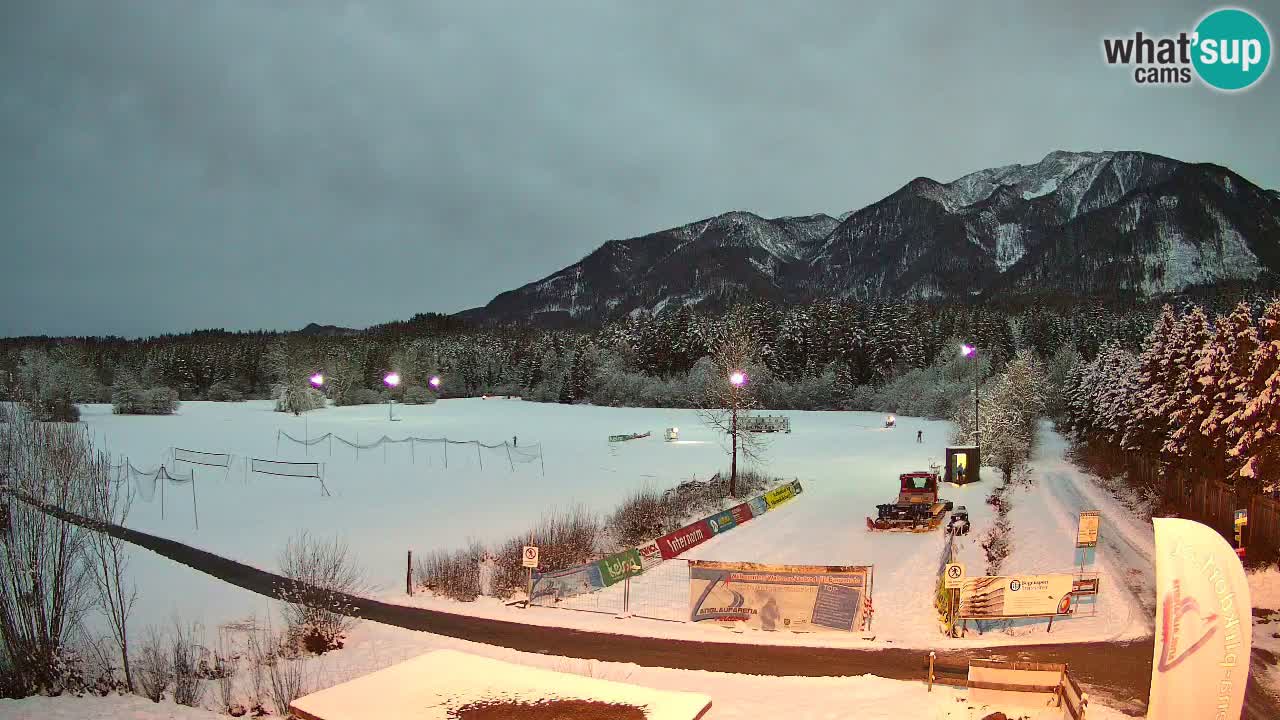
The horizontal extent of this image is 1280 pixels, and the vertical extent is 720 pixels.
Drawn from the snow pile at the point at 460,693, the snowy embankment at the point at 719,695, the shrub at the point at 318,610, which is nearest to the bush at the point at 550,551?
the shrub at the point at 318,610

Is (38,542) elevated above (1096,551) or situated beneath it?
elevated above

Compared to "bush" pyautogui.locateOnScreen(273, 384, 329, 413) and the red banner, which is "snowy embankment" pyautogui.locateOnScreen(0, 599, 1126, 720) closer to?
the red banner

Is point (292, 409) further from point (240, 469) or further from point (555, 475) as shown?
point (555, 475)

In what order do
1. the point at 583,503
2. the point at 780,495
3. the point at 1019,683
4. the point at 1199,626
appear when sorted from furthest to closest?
the point at 780,495 < the point at 583,503 < the point at 1019,683 < the point at 1199,626

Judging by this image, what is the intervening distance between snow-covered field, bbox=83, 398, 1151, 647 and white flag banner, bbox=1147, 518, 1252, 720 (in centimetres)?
947

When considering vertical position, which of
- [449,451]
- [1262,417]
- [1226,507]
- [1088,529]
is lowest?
[449,451]

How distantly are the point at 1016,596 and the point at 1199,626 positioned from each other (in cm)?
1111

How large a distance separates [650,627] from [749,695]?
17.1 ft

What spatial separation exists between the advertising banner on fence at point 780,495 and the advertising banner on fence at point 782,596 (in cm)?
1750

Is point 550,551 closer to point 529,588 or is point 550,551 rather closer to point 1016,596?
point 529,588

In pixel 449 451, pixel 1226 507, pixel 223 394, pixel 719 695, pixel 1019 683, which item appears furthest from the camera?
pixel 223 394

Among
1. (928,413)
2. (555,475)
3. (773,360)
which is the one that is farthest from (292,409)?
(928,413)

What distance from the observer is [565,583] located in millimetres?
20812

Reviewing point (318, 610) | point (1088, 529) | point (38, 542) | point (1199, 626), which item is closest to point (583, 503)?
point (318, 610)
